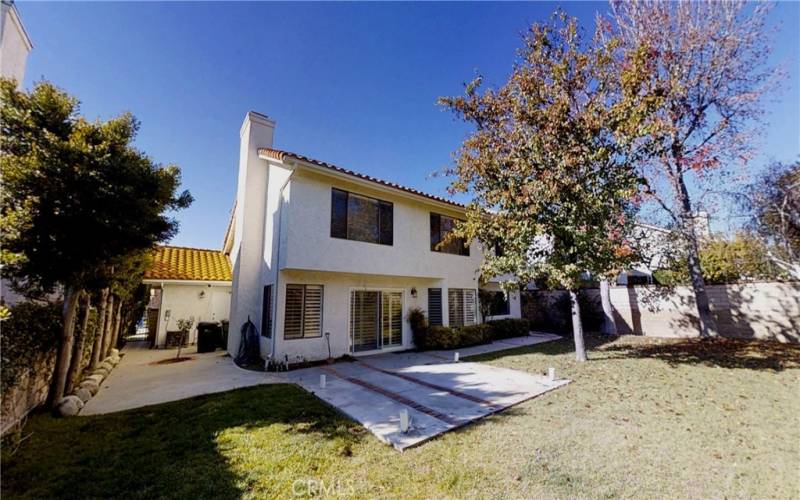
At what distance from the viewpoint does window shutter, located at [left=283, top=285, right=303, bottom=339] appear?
10.9 meters

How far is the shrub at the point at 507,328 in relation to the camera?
53.1 feet

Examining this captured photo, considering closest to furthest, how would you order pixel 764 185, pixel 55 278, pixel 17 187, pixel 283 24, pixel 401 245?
pixel 17 187, pixel 55 278, pixel 283 24, pixel 401 245, pixel 764 185

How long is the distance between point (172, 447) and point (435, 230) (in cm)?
1222

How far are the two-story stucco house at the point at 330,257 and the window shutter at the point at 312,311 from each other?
0.12 ft

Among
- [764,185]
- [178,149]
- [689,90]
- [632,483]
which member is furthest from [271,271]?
[764,185]

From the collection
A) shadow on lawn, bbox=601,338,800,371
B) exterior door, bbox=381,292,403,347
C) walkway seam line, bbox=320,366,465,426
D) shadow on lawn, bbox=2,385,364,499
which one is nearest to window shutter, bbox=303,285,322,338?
walkway seam line, bbox=320,366,465,426

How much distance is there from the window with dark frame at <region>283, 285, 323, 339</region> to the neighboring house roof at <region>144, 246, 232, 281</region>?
28.7 ft

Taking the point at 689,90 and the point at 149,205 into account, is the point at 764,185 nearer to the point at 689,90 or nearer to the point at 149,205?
the point at 689,90

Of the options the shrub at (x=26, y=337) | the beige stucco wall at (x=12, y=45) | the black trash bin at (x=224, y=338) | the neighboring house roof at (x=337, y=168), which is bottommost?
the black trash bin at (x=224, y=338)

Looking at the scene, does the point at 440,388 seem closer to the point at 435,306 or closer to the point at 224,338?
the point at 435,306

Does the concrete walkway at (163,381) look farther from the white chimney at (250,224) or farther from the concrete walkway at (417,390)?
the white chimney at (250,224)

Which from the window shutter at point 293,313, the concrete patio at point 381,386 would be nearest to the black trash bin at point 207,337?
the concrete patio at point 381,386

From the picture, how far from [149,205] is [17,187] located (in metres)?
2.01

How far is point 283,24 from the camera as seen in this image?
399 inches
